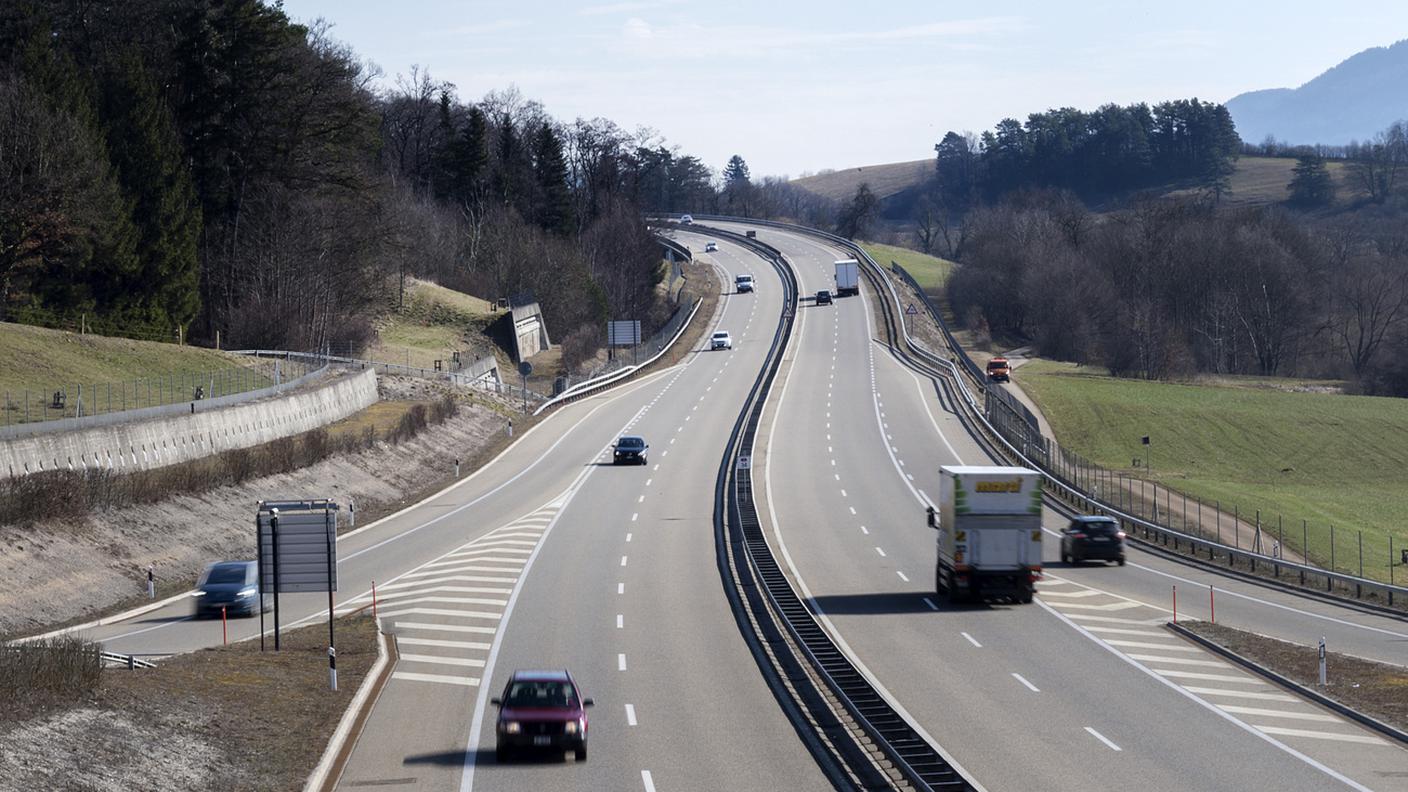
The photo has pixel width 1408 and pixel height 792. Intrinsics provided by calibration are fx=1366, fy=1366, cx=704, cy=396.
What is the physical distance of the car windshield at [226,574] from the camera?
34844 mm

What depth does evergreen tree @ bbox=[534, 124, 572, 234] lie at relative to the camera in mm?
143250

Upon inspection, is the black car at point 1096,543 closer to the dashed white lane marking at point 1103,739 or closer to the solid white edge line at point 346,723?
the dashed white lane marking at point 1103,739

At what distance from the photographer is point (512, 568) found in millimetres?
41281

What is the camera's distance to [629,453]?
207ft

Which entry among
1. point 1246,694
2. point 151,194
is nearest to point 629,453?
point 151,194

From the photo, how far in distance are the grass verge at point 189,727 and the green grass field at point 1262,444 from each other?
144ft

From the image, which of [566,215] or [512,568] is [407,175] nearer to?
[566,215]

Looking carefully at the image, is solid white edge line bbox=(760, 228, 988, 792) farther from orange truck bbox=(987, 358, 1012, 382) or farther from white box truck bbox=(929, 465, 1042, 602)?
orange truck bbox=(987, 358, 1012, 382)

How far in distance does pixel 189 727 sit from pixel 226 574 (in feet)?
49.9

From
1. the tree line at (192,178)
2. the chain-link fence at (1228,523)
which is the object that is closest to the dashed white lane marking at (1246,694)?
the chain-link fence at (1228,523)

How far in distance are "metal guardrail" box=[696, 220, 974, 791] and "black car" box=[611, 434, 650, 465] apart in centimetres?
399

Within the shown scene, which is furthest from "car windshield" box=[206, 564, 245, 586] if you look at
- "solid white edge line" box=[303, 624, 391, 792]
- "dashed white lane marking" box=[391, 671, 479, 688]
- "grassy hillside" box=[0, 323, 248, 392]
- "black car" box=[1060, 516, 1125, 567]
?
"black car" box=[1060, 516, 1125, 567]

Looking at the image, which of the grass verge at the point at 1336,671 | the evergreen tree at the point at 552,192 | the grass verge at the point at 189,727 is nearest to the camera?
the grass verge at the point at 189,727

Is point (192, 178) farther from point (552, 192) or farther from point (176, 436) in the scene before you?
point (552, 192)
